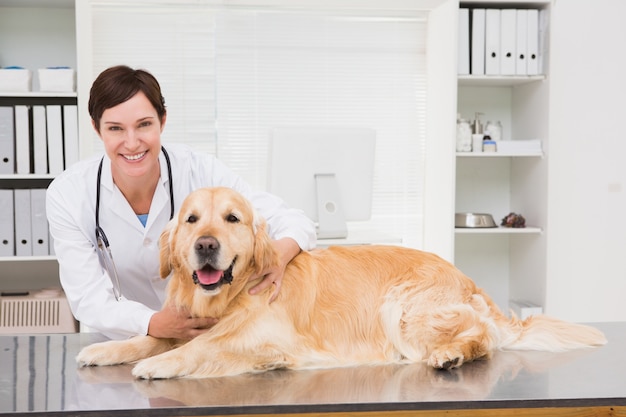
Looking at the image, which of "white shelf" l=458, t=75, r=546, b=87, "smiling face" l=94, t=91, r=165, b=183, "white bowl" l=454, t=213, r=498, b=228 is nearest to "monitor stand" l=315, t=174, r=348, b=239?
"white bowl" l=454, t=213, r=498, b=228

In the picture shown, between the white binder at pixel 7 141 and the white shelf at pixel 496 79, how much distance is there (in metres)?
2.44

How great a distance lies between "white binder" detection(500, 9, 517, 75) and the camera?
4004 mm

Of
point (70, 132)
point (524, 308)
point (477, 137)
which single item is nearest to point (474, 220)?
point (477, 137)

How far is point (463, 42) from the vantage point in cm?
400

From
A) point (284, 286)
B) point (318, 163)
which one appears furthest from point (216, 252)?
point (318, 163)

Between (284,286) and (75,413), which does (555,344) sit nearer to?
(284,286)

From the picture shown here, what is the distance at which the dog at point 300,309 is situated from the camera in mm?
1453

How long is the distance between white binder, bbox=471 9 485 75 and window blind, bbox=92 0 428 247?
608 millimetres

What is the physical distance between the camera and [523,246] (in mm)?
4391

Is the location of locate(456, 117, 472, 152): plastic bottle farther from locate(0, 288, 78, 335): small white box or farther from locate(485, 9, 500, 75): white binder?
locate(0, 288, 78, 335): small white box

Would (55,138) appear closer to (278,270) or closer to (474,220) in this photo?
(474,220)

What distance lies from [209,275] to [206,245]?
0.07 metres

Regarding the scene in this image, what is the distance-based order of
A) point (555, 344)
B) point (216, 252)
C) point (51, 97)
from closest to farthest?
1. point (216, 252)
2. point (555, 344)
3. point (51, 97)

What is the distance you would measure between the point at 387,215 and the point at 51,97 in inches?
86.3
